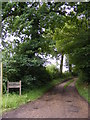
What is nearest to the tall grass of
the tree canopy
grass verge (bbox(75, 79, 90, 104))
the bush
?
grass verge (bbox(75, 79, 90, 104))

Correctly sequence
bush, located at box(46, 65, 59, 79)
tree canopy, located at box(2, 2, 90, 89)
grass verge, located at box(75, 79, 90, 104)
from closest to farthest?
grass verge, located at box(75, 79, 90, 104) < tree canopy, located at box(2, 2, 90, 89) < bush, located at box(46, 65, 59, 79)

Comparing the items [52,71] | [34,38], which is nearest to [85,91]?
[34,38]

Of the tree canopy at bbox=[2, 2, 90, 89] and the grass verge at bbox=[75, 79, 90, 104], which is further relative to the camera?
the tree canopy at bbox=[2, 2, 90, 89]

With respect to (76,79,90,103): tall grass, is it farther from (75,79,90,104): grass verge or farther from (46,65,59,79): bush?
(46,65,59,79): bush

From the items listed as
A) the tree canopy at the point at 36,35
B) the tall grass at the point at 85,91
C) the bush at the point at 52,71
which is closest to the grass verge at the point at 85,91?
the tall grass at the point at 85,91

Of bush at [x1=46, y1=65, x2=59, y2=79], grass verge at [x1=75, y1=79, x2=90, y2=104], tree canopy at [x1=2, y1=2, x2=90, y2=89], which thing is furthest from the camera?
bush at [x1=46, y1=65, x2=59, y2=79]

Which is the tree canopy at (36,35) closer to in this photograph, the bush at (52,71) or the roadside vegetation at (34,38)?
the roadside vegetation at (34,38)

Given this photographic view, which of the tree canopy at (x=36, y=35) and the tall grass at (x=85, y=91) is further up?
the tree canopy at (x=36, y=35)

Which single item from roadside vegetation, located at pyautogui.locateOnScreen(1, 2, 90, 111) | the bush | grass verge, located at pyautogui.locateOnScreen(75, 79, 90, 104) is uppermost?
roadside vegetation, located at pyautogui.locateOnScreen(1, 2, 90, 111)

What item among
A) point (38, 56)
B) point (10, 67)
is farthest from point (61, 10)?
point (10, 67)

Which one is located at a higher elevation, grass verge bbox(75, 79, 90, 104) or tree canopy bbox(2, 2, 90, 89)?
tree canopy bbox(2, 2, 90, 89)

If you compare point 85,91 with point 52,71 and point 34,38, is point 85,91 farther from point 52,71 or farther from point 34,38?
point 52,71

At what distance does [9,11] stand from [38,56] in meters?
2.81

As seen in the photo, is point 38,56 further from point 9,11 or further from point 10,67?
point 9,11
